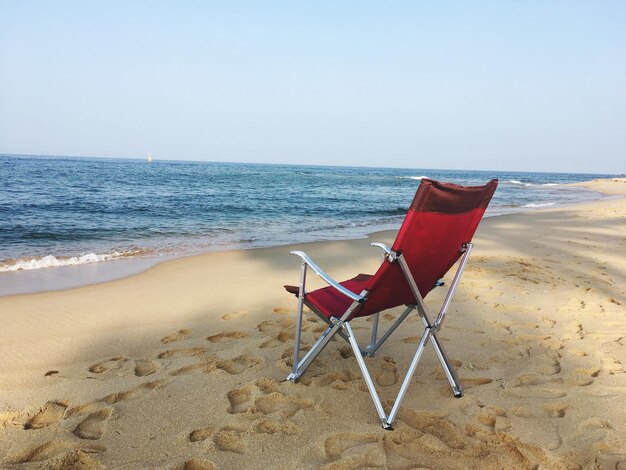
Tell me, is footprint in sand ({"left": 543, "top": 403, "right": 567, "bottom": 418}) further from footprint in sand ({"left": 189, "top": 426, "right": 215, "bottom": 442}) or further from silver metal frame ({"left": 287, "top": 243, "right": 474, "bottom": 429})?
footprint in sand ({"left": 189, "top": 426, "right": 215, "bottom": 442})

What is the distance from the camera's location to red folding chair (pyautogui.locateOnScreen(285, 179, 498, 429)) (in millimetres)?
2272

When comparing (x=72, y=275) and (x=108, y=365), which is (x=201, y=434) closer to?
(x=108, y=365)

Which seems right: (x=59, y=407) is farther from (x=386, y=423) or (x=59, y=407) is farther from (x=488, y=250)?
(x=488, y=250)

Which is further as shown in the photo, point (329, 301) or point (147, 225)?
point (147, 225)

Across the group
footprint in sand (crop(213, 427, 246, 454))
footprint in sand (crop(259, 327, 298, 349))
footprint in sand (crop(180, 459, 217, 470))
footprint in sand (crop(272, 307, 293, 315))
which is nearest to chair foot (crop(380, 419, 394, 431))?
footprint in sand (crop(213, 427, 246, 454))

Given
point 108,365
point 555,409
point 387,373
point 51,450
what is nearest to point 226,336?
point 108,365

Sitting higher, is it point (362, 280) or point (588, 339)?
point (362, 280)

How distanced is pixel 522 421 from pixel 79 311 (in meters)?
3.88

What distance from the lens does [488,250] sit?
7660 millimetres

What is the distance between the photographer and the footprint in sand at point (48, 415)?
2.29 metres

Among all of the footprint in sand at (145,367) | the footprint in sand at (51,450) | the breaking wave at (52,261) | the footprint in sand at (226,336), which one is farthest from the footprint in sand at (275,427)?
the breaking wave at (52,261)

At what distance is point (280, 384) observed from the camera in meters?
2.72

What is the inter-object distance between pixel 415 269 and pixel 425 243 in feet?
0.58

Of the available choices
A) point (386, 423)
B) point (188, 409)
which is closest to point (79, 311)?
point (188, 409)
